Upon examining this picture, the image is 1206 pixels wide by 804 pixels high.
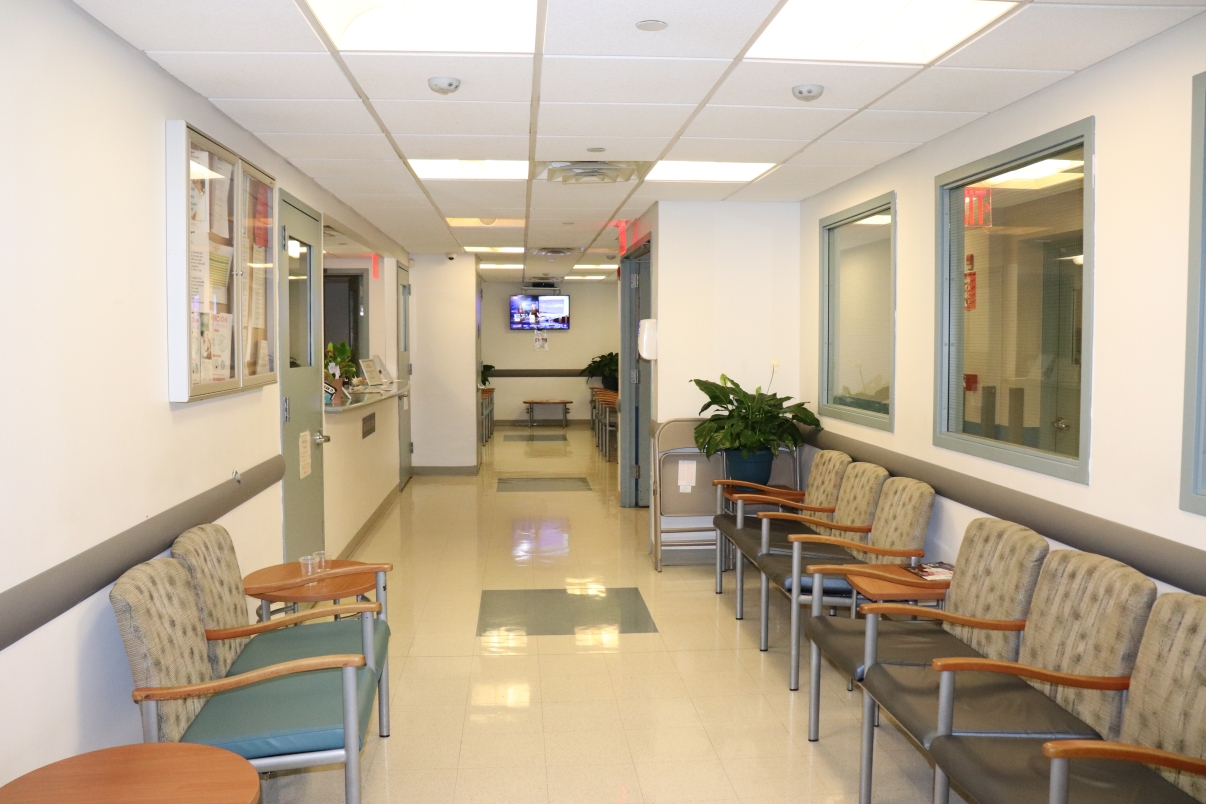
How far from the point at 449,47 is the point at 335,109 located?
97 centimetres

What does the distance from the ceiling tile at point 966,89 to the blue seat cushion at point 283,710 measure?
9.94 feet

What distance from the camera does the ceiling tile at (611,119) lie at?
12.8ft

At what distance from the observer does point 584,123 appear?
4184 mm

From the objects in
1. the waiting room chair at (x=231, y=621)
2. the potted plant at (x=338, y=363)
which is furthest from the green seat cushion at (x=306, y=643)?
the potted plant at (x=338, y=363)

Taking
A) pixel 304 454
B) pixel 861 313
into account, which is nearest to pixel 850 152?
pixel 861 313

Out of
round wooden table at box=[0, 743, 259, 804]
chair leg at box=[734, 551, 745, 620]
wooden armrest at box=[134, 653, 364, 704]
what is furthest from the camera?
chair leg at box=[734, 551, 745, 620]

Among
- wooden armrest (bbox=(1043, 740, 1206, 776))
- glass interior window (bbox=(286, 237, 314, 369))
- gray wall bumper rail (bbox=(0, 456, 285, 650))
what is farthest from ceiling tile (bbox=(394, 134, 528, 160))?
wooden armrest (bbox=(1043, 740, 1206, 776))

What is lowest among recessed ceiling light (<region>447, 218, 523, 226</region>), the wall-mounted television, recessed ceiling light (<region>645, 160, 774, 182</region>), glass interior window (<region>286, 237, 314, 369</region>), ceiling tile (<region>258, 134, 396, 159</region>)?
glass interior window (<region>286, 237, 314, 369</region>)

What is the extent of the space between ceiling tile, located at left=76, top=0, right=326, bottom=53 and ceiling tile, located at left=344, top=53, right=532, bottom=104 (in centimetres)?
26

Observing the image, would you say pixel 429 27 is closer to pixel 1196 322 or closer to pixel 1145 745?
pixel 1196 322

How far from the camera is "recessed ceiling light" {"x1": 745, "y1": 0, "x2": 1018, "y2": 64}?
119 inches

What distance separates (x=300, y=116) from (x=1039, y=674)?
3.62 meters

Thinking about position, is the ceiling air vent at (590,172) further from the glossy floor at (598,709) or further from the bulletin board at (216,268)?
the glossy floor at (598,709)

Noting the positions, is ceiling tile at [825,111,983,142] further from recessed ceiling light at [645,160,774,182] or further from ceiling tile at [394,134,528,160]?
ceiling tile at [394,134,528,160]
